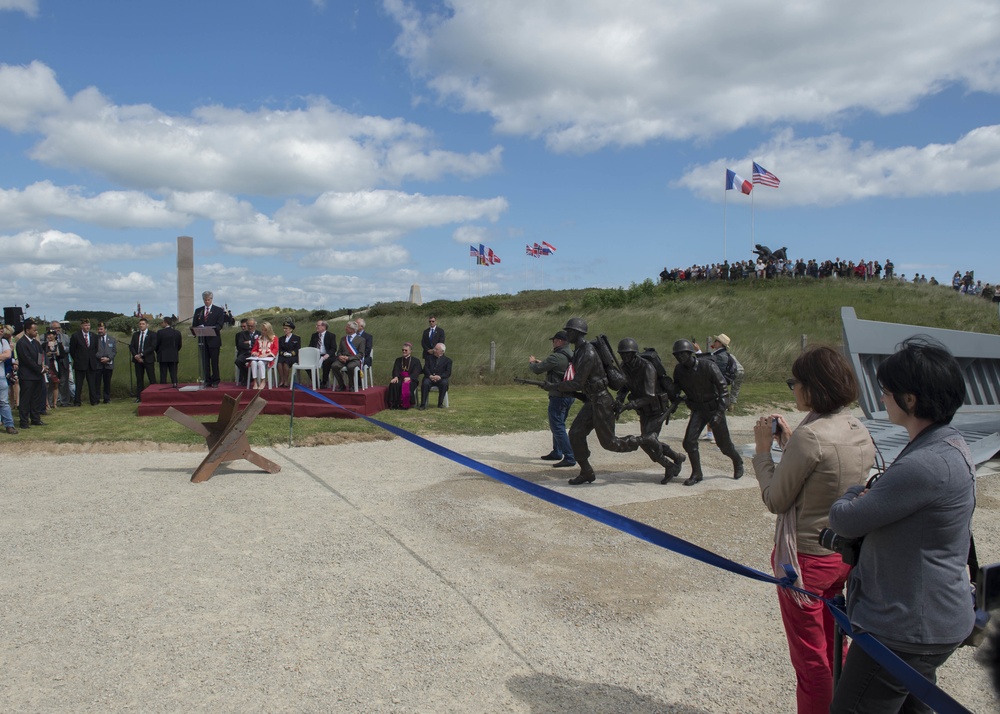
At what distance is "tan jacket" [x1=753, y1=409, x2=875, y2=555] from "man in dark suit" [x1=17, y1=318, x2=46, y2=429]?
12.5 m

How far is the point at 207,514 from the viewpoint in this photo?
6547mm

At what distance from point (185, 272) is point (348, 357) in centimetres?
771

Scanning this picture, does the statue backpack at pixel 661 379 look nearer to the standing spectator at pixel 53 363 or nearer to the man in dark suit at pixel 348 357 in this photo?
the man in dark suit at pixel 348 357

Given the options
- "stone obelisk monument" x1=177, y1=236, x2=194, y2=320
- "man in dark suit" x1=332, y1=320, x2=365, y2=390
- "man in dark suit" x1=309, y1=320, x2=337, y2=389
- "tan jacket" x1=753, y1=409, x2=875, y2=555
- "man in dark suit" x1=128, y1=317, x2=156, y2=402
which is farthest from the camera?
"stone obelisk monument" x1=177, y1=236, x2=194, y2=320

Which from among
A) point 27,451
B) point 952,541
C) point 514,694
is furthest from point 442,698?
point 27,451

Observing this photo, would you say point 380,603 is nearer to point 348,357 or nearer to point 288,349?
point 348,357

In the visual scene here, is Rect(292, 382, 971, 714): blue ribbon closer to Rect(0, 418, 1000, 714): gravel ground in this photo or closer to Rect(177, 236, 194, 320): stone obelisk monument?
Rect(0, 418, 1000, 714): gravel ground

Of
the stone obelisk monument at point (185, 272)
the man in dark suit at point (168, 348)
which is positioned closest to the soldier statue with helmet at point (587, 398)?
the man in dark suit at point (168, 348)

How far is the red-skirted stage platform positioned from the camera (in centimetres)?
1326

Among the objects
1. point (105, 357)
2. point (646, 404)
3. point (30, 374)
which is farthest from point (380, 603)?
point (105, 357)

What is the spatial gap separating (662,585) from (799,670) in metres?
2.12

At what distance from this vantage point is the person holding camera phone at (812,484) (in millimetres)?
2682

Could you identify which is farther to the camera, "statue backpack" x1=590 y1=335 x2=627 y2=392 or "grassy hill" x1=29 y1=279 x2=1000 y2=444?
"grassy hill" x1=29 y1=279 x2=1000 y2=444

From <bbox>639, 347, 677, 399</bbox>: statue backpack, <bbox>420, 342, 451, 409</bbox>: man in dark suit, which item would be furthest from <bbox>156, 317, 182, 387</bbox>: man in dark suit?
<bbox>639, 347, 677, 399</bbox>: statue backpack
